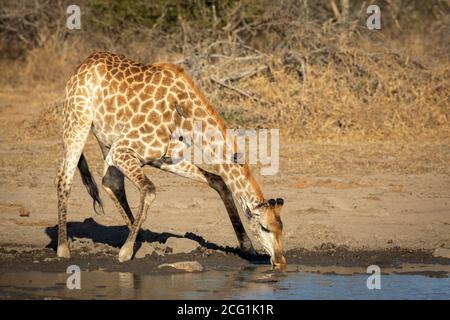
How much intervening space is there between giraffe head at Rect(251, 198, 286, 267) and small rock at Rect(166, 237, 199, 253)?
1060 millimetres

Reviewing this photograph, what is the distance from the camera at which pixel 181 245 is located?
830cm

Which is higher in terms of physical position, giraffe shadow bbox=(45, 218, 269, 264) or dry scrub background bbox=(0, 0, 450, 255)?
dry scrub background bbox=(0, 0, 450, 255)

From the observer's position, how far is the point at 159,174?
11016 mm

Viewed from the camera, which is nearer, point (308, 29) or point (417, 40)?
point (308, 29)

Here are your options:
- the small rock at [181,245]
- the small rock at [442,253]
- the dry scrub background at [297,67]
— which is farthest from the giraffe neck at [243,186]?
the dry scrub background at [297,67]

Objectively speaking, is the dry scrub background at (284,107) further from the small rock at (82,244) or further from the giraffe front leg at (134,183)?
the giraffe front leg at (134,183)

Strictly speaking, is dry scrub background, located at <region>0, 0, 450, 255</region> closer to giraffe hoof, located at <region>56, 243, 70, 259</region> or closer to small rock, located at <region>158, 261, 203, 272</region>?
giraffe hoof, located at <region>56, 243, 70, 259</region>

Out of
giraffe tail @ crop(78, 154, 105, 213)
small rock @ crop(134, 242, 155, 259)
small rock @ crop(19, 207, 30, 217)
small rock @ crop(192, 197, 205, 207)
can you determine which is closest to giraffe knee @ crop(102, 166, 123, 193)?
giraffe tail @ crop(78, 154, 105, 213)

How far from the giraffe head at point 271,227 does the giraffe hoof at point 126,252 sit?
1053 mm

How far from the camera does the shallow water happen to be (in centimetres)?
703

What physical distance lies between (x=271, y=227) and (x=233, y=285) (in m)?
0.52
